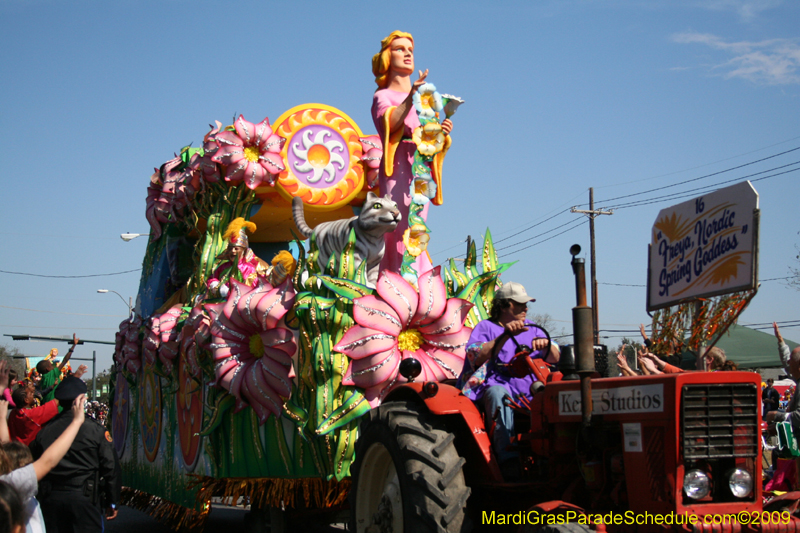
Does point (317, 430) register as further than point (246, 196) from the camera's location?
No

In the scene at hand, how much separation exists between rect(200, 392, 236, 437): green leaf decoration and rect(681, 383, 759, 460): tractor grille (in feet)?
15.6

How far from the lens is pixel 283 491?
652cm

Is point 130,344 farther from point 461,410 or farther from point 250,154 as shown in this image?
point 461,410

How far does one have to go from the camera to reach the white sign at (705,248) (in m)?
4.36

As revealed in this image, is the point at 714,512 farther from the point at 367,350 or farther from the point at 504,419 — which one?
the point at 367,350

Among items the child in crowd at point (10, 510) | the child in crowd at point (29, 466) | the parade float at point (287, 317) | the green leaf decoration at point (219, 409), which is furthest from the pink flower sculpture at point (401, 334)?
the child in crowd at point (10, 510)

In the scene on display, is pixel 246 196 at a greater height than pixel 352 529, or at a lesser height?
greater

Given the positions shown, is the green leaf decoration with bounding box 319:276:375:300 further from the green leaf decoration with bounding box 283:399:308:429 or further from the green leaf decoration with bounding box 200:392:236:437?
the green leaf decoration with bounding box 200:392:236:437

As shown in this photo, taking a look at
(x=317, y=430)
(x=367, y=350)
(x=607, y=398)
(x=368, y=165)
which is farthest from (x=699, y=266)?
(x=368, y=165)

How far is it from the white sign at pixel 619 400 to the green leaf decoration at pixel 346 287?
2.64 meters

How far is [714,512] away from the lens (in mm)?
3309

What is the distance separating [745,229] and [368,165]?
4675 millimetres

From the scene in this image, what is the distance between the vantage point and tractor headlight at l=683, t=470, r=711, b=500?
334 centimetres

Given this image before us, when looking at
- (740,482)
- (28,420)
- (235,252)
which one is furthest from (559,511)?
(28,420)
